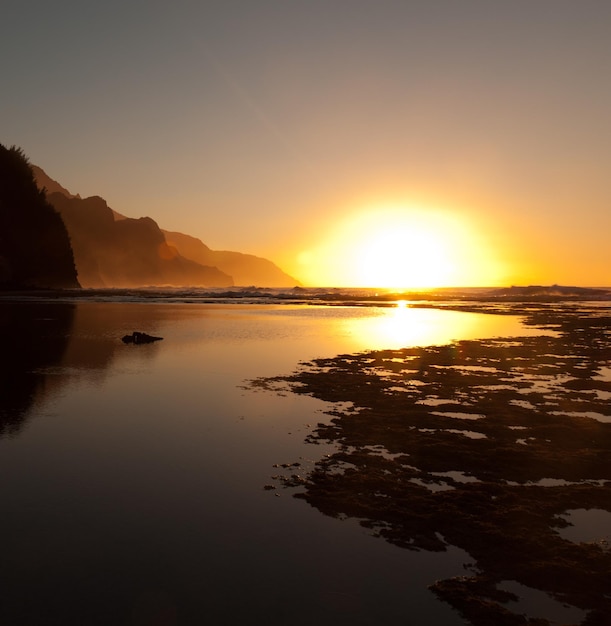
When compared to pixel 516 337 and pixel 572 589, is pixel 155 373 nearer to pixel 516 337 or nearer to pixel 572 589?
pixel 572 589

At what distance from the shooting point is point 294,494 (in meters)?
8.28

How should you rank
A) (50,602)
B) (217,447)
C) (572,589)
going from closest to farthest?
(50,602) < (572,589) < (217,447)

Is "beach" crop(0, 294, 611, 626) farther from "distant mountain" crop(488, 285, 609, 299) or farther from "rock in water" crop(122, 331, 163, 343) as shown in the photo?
"distant mountain" crop(488, 285, 609, 299)

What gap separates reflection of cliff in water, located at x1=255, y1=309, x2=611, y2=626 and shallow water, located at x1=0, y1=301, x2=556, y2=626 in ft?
1.71

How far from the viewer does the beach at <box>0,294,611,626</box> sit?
545 cm

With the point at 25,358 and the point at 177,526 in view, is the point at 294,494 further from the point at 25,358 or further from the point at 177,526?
the point at 25,358

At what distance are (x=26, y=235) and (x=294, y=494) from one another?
367 feet

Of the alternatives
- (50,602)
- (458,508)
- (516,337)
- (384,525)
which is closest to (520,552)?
(458,508)

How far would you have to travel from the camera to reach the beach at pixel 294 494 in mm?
5449

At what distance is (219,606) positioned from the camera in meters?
5.22

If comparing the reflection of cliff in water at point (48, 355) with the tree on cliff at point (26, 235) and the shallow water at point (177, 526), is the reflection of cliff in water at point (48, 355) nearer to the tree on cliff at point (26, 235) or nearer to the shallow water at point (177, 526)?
the shallow water at point (177, 526)

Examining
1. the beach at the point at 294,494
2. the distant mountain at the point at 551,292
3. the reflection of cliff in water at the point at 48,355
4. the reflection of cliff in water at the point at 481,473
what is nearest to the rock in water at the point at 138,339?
the reflection of cliff in water at the point at 48,355

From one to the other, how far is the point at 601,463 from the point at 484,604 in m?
6.41

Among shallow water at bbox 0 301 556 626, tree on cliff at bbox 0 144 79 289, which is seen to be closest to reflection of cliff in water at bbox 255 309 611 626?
shallow water at bbox 0 301 556 626
